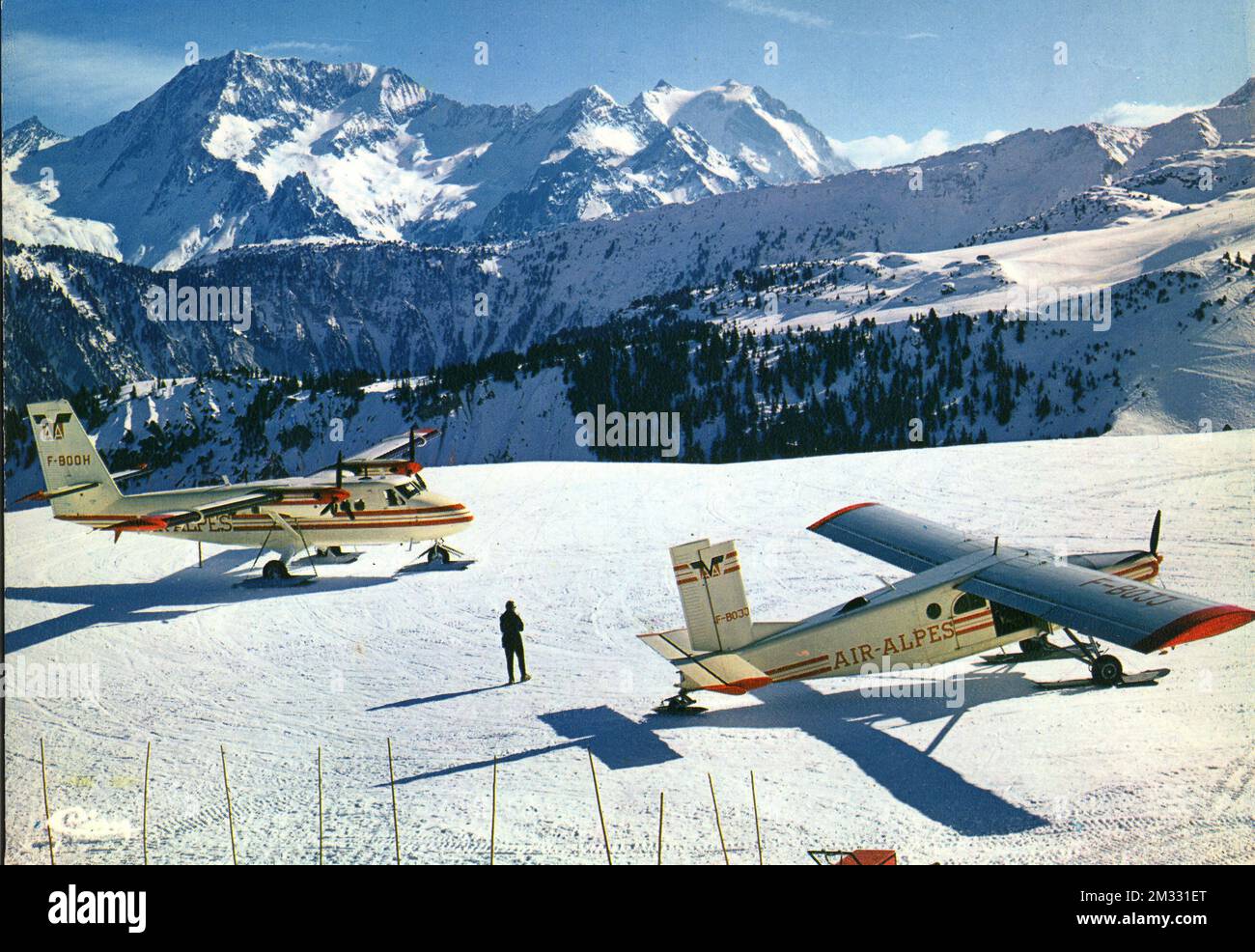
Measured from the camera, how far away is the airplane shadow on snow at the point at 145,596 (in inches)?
698

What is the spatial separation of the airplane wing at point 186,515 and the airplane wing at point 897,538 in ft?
46.4

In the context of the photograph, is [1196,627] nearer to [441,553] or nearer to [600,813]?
[600,813]

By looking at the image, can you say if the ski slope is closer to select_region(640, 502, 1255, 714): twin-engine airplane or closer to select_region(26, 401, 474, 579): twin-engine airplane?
select_region(640, 502, 1255, 714): twin-engine airplane

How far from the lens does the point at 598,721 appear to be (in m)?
12.6

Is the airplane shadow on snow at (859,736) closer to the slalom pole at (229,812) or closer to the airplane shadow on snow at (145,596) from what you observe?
the slalom pole at (229,812)

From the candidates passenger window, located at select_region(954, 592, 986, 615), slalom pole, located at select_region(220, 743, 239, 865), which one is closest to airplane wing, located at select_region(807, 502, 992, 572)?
passenger window, located at select_region(954, 592, 986, 615)

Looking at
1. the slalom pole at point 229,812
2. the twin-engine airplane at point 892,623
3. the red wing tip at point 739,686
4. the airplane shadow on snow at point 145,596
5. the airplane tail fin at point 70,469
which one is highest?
the airplane tail fin at point 70,469

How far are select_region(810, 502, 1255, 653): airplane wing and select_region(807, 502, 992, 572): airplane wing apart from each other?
2 cm

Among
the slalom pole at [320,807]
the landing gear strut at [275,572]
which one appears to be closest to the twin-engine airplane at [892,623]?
the slalom pole at [320,807]

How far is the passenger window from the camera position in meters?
13.2

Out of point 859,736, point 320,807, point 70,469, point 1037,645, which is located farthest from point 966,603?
point 70,469

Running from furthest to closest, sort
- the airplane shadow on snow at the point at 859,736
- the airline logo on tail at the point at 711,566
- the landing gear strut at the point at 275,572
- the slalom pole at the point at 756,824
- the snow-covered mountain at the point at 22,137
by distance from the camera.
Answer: the landing gear strut at the point at 275,572, the airline logo on tail at the point at 711,566, the snow-covered mountain at the point at 22,137, the airplane shadow on snow at the point at 859,736, the slalom pole at the point at 756,824

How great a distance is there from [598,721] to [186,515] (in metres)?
13.2
